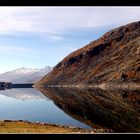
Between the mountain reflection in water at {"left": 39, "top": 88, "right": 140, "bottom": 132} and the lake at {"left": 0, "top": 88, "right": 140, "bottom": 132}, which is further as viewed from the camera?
the lake at {"left": 0, "top": 88, "right": 140, "bottom": 132}

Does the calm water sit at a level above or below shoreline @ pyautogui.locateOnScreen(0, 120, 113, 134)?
above

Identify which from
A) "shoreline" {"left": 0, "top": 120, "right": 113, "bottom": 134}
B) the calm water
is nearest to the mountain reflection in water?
the calm water

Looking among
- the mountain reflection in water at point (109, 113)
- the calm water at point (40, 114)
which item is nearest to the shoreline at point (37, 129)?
the mountain reflection in water at point (109, 113)

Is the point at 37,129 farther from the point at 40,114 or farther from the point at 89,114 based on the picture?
the point at 40,114

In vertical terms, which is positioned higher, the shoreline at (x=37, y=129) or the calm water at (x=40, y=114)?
the calm water at (x=40, y=114)

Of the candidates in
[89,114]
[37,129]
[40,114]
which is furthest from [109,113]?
[37,129]

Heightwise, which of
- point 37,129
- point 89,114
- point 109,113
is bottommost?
point 37,129

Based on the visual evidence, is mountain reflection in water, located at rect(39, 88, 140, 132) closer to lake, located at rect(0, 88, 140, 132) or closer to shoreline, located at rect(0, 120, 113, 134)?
lake, located at rect(0, 88, 140, 132)

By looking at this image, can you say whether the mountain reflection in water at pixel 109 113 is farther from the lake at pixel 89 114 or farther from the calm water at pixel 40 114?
the calm water at pixel 40 114

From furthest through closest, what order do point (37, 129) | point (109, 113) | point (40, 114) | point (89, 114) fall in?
point (40, 114) < point (109, 113) < point (89, 114) < point (37, 129)

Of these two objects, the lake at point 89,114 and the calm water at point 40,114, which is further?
the calm water at point 40,114
